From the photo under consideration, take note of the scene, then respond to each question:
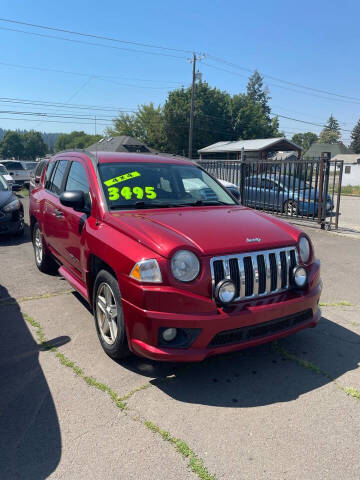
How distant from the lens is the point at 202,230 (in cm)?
317

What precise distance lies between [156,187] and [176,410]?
226 cm

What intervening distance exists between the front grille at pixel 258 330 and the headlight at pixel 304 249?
0.46 metres

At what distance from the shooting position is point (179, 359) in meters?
2.80

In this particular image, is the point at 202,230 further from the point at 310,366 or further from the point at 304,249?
the point at 310,366

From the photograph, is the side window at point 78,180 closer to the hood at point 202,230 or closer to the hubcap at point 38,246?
the hood at point 202,230

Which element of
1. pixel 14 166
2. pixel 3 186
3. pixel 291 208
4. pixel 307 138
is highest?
pixel 307 138

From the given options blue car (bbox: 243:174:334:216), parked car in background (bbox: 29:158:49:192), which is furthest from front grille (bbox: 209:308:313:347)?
blue car (bbox: 243:174:334:216)

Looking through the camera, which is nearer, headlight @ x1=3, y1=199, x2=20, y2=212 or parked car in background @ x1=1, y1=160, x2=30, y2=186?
headlight @ x1=3, y1=199, x2=20, y2=212

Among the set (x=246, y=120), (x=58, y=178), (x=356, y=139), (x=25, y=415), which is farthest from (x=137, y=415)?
(x=356, y=139)

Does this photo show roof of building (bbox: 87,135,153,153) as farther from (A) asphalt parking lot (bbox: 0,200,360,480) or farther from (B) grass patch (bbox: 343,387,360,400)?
(B) grass patch (bbox: 343,387,360,400)

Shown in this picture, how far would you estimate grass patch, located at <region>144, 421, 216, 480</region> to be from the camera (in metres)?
2.19

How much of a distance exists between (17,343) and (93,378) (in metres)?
1.11

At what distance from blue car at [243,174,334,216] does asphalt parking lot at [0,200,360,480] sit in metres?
6.99

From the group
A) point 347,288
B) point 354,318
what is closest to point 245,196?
point 347,288
